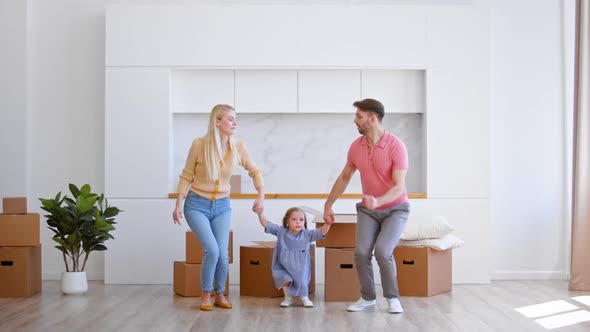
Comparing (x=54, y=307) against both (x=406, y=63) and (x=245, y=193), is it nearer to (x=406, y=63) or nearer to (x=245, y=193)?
(x=245, y=193)

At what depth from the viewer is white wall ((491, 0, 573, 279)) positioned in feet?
21.4

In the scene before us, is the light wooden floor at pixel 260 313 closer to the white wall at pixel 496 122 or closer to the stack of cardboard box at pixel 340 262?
the stack of cardboard box at pixel 340 262

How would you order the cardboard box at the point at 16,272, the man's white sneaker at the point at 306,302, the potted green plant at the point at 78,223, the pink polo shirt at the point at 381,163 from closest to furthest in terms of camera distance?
the pink polo shirt at the point at 381,163 → the man's white sneaker at the point at 306,302 → the cardboard box at the point at 16,272 → the potted green plant at the point at 78,223

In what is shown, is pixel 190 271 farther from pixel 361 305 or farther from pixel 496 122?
pixel 496 122

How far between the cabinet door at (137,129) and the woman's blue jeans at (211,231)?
1412mm

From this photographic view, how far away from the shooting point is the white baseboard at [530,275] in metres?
6.50

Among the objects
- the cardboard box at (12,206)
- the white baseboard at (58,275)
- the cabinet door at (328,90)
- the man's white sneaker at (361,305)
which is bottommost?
the white baseboard at (58,275)

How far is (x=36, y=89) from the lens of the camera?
6.55m

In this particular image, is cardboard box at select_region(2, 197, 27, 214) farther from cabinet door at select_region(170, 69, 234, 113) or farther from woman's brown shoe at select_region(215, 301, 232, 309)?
woman's brown shoe at select_region(215, 301, 232, 309)

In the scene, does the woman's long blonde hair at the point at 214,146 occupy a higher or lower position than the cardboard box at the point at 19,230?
higher

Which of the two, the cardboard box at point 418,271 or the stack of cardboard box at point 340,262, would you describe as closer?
the stack of cardboard box at point 340,262

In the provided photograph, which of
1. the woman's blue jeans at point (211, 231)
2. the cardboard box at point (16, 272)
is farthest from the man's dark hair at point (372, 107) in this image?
the cardboard box at point (16, 272)

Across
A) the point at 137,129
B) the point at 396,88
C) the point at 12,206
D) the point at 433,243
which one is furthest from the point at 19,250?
the point at 396,88

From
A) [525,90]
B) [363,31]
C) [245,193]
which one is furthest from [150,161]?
[525,90]
